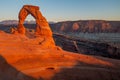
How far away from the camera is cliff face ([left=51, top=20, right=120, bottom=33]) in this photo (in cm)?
11929

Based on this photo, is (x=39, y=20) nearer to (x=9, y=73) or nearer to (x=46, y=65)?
(x=46, y=65)

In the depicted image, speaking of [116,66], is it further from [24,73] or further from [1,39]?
[1,39]

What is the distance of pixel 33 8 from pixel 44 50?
8431mm

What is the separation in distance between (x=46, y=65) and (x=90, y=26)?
106560mm

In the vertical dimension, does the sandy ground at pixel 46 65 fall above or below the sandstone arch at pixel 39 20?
below

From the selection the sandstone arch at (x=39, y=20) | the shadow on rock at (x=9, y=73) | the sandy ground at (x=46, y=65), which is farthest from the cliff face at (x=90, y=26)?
the shadow on rock at (x=9, y=73)

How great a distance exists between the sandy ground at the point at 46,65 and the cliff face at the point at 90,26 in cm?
9646

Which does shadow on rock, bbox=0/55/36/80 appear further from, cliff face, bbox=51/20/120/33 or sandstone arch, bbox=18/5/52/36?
cliff face, bbox=51/20/120/33

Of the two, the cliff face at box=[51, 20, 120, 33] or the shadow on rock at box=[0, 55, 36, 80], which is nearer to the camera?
the shadow on rock at box=[0, 55, 36, 80]

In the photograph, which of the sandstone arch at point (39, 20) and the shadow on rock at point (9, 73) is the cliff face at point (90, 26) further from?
the shadow on rock at point (9, 73)

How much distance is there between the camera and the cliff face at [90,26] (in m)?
119

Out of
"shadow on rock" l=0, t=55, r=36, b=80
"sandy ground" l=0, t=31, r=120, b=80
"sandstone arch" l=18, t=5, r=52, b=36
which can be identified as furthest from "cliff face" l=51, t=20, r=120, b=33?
"shadow on rock" l=0, t=55, r=36, b=80

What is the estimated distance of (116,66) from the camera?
71.2 feet

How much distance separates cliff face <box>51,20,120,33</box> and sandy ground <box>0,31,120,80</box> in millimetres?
96463
